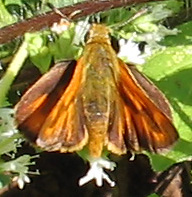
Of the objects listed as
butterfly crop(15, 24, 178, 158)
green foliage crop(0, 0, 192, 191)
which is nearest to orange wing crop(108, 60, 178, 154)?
butterfly crop(15, 24, 178, 158)

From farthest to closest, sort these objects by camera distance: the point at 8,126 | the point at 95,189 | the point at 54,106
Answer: the point at 95,189, the point at 8,126, the point at 54,106

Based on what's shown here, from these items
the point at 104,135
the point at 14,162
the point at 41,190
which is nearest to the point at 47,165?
the point at 41,190

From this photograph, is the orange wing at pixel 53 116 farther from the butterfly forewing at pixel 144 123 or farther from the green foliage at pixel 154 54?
the green foliage at pixel 154 54

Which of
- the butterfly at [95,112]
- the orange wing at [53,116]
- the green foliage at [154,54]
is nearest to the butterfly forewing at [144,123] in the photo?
the butterfly at [95,112]

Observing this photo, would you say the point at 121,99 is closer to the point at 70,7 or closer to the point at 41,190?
the point at 70,7

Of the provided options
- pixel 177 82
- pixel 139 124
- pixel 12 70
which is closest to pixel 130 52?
pixel 177 82

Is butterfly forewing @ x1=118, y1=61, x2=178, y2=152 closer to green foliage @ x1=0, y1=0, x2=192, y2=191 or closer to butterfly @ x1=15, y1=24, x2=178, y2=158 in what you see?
butterfly @ x1=15, y1=24, x2=178, y2=158

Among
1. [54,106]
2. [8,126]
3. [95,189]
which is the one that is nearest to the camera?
[54,106]

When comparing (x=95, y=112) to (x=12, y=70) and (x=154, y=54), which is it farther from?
(x=154, y=54)
